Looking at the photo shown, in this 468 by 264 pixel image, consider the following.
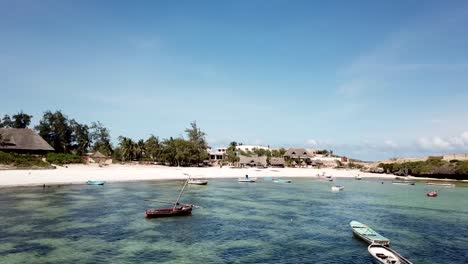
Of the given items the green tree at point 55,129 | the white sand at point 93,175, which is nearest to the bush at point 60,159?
the white sand at point 93,175

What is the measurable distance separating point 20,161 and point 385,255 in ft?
235

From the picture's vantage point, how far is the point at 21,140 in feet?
275

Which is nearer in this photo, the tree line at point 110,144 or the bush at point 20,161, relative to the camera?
the bush at point 20,161

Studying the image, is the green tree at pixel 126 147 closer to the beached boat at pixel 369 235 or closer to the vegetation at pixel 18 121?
the vegetation at pixel 18 121

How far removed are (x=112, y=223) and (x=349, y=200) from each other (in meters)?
38.6

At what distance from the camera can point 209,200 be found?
175ft

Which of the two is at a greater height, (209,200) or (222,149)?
(222,149)

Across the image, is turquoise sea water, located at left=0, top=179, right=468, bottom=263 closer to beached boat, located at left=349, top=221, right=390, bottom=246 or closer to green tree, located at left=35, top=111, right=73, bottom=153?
beached boat, located at left=349, top=221, right=390, bottom=246

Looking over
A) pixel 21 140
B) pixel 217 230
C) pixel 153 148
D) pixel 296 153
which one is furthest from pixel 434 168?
pixel 21 140

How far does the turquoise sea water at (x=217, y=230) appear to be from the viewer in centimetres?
2511

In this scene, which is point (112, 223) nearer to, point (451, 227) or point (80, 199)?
point (80, 199)

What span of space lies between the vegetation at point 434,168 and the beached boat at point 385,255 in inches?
3971

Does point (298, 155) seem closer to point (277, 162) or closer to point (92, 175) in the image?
point (277, 162)

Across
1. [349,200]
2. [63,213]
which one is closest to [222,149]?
[349,200]
